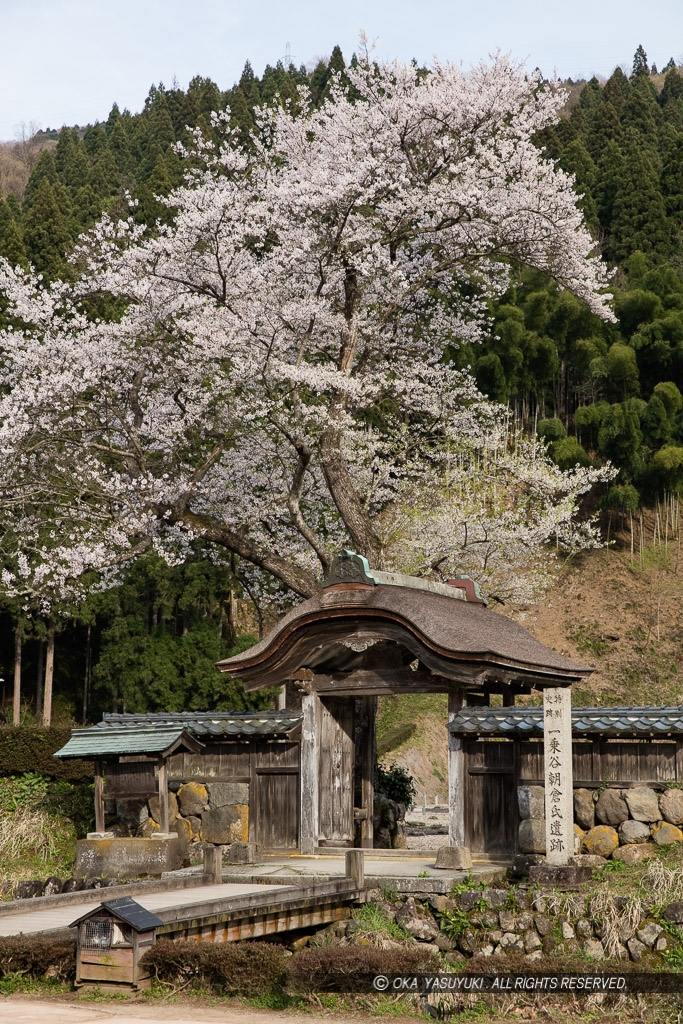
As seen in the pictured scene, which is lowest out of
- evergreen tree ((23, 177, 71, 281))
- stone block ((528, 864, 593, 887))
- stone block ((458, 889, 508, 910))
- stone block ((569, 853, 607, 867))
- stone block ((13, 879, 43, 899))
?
stone block ((13, 879, 43, 899))

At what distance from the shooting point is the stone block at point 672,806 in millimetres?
10602

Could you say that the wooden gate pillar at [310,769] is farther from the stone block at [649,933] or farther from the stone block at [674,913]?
the stone block at [674,913]

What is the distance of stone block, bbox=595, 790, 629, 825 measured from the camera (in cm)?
1088

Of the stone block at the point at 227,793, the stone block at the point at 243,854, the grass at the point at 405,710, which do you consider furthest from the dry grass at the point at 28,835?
the grass at the point at 405,710

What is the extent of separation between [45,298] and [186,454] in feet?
14.2

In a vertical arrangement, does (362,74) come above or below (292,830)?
above

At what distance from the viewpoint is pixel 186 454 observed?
20844mm

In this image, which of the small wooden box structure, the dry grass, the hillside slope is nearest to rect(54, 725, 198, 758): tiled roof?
the dry grass

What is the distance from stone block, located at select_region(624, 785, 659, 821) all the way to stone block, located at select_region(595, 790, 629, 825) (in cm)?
7

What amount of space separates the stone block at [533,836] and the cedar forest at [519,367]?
10255 millimetres

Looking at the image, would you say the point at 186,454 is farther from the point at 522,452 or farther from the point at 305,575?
the point at 522,452

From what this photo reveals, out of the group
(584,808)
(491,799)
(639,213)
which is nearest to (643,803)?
(584,808)

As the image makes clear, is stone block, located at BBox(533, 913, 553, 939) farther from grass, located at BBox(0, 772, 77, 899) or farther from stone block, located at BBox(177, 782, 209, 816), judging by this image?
grass, located at BBox(0, 772, 77, 899)

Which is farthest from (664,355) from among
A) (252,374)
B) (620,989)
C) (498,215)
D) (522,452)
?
(620,989)
